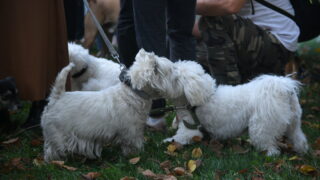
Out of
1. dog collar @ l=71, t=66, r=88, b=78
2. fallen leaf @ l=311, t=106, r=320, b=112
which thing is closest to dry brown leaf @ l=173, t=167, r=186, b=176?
dog collar @ l=71, t=66, r=88, b=78

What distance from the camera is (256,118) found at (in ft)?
12.3

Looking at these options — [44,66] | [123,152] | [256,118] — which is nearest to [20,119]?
[44,66]

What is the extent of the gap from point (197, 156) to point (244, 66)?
1.69 metres

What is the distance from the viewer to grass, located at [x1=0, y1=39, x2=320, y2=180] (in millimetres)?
3230

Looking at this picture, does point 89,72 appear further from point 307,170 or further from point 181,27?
point 307,170

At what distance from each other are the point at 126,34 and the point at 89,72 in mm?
1429

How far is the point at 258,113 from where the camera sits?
12.3ft

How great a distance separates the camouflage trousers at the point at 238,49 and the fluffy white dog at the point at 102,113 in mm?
1205

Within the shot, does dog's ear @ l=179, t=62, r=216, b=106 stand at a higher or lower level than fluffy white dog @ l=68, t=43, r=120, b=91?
higher

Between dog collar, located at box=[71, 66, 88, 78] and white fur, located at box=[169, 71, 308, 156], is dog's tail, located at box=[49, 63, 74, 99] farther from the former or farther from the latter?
dog collar, located at box=[71, 66, 88, 78]

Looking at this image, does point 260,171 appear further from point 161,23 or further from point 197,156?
point 161,23

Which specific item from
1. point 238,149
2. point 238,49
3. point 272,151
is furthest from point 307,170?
point 238,49

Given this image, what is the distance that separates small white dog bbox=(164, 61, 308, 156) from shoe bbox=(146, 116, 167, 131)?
0.64 metres

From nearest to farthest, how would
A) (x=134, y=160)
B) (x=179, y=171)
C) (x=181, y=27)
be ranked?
(x=179, y=171) < (x=134, y=160) < (x=181, y=27)
